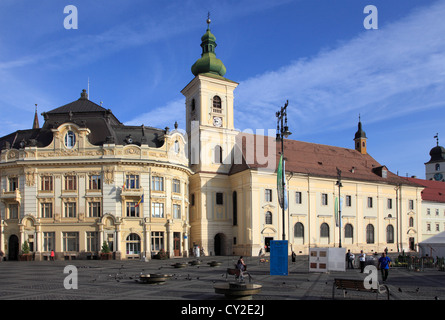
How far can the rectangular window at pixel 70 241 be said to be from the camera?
48781 millimetres

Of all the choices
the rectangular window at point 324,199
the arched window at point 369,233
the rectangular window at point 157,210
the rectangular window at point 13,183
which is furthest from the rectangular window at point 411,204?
the rectangular window at point 13,183

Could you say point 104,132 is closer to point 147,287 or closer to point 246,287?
point 147,287

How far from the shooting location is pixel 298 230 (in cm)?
5903

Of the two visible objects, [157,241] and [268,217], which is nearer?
[157,241]

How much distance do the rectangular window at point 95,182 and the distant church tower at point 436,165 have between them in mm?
86159

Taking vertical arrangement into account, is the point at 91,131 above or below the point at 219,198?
above

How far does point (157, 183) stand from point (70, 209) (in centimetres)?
957

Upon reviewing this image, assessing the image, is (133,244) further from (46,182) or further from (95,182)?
(46,182)

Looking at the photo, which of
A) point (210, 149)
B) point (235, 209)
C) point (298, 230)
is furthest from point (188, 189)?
point (298, 230)

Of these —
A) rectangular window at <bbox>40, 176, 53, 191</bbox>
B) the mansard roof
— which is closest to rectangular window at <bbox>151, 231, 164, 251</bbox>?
the mansard roof

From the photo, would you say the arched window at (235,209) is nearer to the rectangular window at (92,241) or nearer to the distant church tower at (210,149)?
the distant church tower at (210,149)

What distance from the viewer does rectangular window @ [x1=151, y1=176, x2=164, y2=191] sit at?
5081 cm

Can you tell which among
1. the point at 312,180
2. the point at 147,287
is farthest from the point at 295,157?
the point at 147,287
